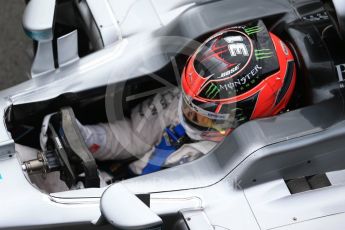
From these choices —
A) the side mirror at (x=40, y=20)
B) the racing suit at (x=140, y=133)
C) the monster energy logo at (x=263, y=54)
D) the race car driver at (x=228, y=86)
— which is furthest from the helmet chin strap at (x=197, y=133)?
the side mirror at (x=40, y=20)

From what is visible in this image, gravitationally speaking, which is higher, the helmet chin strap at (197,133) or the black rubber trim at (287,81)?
the black rubber trim at (287,81)

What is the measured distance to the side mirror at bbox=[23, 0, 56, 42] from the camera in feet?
8.51

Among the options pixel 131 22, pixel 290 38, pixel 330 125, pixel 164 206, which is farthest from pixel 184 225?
pixel 131 22

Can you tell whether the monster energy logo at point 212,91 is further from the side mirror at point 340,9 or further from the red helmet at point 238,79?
the side mirror at point 340,9

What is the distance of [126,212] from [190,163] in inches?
16.1

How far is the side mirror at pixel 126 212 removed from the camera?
1989 millimetres

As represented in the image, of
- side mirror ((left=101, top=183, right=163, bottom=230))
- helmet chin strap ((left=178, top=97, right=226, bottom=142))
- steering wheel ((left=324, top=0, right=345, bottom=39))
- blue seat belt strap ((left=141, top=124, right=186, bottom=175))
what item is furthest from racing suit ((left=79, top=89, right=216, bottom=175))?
steering wheel ((left=324, top=0, right=345, bottom=39))

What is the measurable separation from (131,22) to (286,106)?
2.50 ft

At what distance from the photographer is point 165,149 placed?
262cm

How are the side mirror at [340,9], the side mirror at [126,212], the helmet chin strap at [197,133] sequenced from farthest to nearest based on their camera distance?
the helmet chin strap at [197,133] < the side mirror at [340,9] < the side mirror at [126,212]

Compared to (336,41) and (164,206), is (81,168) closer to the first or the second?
(164,206)

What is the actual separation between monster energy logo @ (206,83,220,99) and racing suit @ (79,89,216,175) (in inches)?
13.2

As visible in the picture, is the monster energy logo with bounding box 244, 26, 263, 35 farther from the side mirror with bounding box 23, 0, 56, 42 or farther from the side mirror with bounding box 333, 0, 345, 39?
the side mirror with bounding box 23, 0, 56, 42

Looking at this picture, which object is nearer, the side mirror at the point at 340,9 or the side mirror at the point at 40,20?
the side mirror at the point at 340,9
